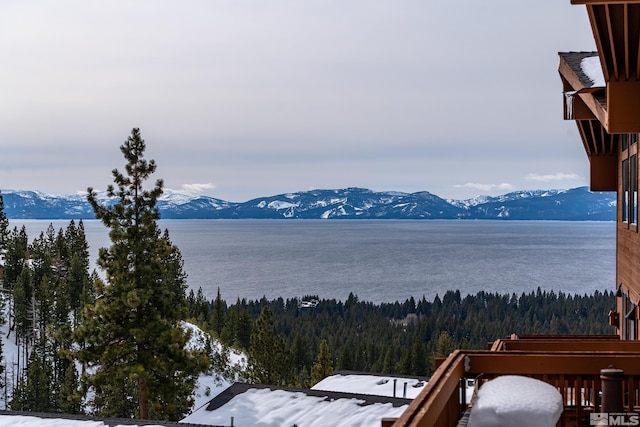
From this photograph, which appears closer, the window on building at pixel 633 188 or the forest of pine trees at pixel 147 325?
the window on building at pixel 633 188

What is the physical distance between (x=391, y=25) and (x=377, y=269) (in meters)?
146

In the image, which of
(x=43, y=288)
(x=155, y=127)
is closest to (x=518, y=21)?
(x=43, y=288)

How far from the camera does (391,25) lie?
75.1 feet

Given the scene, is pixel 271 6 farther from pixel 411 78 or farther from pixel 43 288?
pixel 43 288

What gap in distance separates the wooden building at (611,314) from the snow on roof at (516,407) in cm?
20

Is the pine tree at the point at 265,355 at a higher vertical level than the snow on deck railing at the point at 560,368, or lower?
lower

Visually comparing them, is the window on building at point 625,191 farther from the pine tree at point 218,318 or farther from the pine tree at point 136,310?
the pine tree at point 218,318

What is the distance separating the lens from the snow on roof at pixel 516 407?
3.59m

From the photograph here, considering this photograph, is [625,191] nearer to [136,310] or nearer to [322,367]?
[136,310]

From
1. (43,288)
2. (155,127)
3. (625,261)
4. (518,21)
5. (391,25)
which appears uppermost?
(155,127)

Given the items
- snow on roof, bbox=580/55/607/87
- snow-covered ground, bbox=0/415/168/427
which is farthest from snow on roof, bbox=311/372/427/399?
snow on roof, bbox=580/55/607/87

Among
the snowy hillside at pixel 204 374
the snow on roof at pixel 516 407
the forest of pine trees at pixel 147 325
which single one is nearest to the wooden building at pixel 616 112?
the snow on roof at pixel 516 407

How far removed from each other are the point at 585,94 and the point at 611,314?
5624 mm

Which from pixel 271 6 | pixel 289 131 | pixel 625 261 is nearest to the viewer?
pixel 625 261
